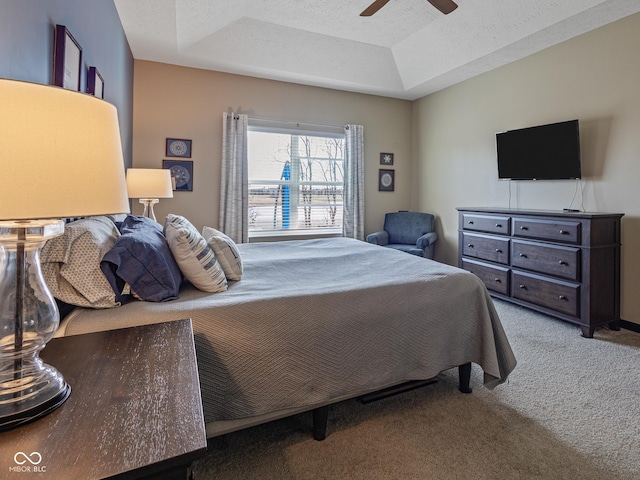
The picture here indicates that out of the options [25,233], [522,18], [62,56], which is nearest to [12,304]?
[25,233]

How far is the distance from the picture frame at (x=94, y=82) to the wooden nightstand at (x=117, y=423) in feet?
6.18

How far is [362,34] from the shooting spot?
13.3 ft

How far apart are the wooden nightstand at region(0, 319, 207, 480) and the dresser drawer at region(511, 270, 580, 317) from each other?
3255mm

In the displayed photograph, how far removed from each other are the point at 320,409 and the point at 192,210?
344 cm

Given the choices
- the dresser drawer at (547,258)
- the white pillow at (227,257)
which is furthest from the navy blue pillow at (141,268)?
the dresser drawer at (547,258)

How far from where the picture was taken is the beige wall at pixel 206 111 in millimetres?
4148

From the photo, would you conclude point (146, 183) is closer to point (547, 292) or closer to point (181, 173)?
point (181, 173)

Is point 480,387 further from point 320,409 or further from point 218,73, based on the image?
point 218,73

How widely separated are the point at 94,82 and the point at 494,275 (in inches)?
155

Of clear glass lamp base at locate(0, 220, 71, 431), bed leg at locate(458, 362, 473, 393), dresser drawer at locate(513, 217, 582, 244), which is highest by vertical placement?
dresser drawer at locate(513, 217, 582, 244)

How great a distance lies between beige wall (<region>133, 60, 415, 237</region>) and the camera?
163 inches

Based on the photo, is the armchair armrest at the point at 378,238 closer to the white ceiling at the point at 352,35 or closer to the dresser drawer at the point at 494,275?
the dresser drawer at the point at 494,275

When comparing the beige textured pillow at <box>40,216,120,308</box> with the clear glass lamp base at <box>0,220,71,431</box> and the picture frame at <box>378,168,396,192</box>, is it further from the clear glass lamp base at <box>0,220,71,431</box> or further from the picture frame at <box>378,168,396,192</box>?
the picture frame at <box>378,168,396,192</box>

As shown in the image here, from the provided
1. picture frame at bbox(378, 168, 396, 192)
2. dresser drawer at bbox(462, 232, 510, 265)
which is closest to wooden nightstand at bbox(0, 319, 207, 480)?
dresser drawer at bbox(462, 232, 510, 265)
